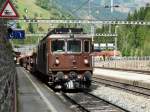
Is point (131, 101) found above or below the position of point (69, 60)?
below

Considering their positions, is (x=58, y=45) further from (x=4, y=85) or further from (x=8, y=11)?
(x=4, y=85)

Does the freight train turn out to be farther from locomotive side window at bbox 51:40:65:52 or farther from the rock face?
the rock face

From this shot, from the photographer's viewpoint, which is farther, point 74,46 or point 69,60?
point 74,46

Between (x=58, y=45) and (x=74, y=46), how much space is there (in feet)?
2.77

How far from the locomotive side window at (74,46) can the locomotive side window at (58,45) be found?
0.31 metres

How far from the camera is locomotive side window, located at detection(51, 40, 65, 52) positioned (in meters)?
27.1

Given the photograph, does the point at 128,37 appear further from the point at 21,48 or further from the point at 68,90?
the point at 68,90

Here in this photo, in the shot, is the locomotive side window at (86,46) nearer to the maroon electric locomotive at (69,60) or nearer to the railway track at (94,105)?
the maroon electric locomotive at (69,60)

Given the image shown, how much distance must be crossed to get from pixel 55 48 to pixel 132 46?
144703 millimetres

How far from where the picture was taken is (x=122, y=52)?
16525cm

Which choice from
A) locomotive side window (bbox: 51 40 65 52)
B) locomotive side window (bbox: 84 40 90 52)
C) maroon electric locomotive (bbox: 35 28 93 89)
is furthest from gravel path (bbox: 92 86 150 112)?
locomotive side window (bbox: 51 40 65 52)

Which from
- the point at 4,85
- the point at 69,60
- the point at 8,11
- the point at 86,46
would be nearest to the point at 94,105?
the point at 69,60

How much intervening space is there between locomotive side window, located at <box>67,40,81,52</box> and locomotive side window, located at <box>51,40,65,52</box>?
1.01 feet

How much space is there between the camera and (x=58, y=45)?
1075 inches
